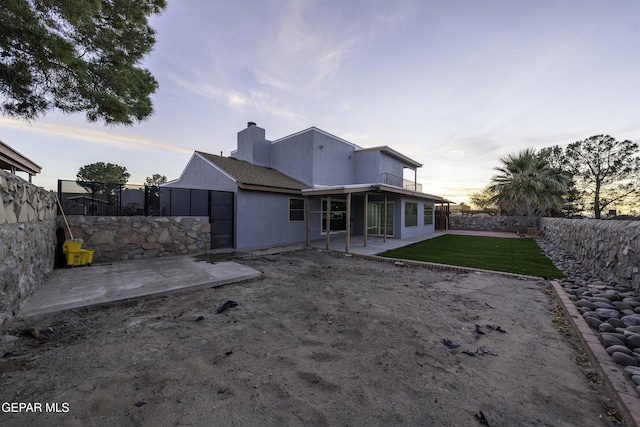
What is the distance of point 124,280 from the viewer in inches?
208

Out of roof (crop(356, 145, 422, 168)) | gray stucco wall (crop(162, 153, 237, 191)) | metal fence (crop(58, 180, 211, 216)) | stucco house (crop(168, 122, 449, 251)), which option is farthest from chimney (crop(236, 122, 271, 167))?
roof (crop(356, 145, 422, 168))

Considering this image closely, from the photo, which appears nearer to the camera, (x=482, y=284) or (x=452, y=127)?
(x=482, y=284)

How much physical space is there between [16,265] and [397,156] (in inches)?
Answer: 678

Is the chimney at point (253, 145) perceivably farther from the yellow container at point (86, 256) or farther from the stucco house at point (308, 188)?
A: the yellow container at point (86, 256)

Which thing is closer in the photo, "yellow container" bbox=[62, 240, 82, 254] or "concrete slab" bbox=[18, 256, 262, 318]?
"concrete slab" bbox=[18, 256, 262, 318]

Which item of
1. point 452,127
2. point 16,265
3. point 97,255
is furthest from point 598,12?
point 97,255

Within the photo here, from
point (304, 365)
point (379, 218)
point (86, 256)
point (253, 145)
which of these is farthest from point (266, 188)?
point (304, 365)

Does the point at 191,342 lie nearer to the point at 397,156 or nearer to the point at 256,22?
the point at 256,22

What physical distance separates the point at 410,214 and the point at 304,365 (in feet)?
45.1

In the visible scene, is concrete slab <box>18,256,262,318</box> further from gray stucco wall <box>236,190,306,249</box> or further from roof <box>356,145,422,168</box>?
roof <box>356,145,422,168</box>

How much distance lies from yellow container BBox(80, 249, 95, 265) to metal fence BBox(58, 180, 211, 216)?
4.39 ft

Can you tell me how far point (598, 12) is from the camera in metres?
7.12

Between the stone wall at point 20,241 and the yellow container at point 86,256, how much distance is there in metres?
0.76

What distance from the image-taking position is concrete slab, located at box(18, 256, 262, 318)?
13.1 feet
